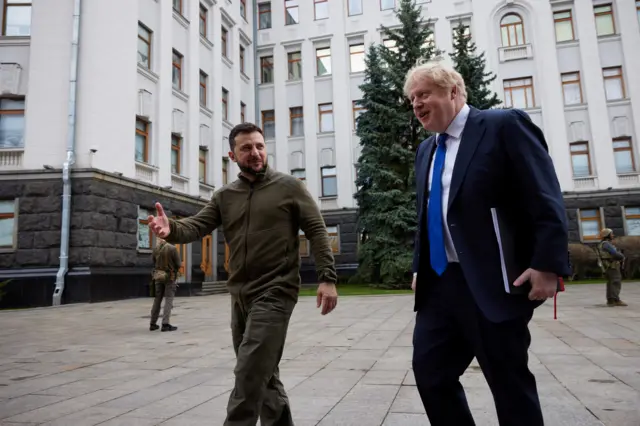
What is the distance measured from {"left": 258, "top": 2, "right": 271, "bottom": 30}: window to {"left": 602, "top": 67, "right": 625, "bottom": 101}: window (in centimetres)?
1940

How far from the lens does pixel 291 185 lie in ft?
10.1

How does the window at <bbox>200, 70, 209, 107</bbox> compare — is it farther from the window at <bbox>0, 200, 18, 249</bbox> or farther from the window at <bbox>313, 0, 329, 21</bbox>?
the window at <bbox>0, 200, 18, 249</bbox>

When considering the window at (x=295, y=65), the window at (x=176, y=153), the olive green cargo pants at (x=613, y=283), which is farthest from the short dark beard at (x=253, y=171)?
the window at (x=295, y=65)

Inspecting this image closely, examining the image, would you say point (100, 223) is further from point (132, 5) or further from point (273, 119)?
point (273, 119)

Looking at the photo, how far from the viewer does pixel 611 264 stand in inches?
416

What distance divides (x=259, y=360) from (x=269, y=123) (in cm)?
2859

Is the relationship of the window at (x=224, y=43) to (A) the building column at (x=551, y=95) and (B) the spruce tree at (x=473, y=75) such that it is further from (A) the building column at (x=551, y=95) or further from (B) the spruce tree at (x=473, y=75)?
(A) the building column at (x=551, y=95)

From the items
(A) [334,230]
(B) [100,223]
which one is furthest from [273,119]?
(B) [100,223]

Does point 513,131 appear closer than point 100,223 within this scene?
Yes

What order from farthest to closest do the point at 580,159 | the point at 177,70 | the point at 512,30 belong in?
1. the point at 512,30
2. the point at 580,159
3. the point at 177,70

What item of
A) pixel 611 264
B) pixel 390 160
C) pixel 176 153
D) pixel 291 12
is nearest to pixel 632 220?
pixel 390 160

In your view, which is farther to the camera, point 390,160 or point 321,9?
point 321,9

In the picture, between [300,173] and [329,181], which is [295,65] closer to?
[300,173]

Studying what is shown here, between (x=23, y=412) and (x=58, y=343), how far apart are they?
4.12 m
